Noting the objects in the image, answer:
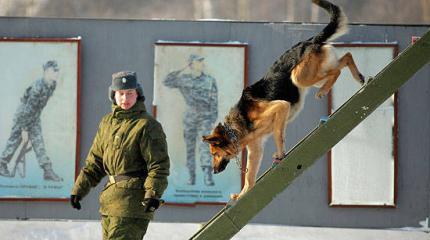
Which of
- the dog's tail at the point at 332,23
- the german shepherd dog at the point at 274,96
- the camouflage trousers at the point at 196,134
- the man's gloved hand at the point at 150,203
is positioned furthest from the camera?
the camouflage trousers at the point at 196,134

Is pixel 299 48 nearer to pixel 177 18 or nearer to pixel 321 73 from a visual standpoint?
pixel 321 73

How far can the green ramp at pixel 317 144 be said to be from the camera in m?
5.23

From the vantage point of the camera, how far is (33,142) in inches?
372

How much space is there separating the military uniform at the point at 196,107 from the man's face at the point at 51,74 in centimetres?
132

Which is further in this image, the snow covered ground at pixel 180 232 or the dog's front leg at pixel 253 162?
the snow covered ground at pixel 180 232

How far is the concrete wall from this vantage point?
9438mm

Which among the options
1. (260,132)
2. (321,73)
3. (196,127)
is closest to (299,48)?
(321,73)

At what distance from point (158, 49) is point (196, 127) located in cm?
105

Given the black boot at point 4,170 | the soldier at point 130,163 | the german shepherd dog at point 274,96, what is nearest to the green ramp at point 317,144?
the german shepherd dog at point 274,96

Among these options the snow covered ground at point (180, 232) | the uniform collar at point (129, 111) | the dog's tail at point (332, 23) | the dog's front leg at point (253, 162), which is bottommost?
the snow covered ground at point (180, 232)

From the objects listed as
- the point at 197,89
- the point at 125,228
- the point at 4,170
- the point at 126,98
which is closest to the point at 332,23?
the point at 126,98

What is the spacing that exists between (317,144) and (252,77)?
4.21 m

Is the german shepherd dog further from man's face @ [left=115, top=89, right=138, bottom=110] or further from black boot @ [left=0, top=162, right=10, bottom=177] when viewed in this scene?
black boot @ [left=0, top=162, right=10, bottom=177]

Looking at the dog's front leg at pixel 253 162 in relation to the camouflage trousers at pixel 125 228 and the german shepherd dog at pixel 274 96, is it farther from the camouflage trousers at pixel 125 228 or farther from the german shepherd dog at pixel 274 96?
the camouflage trousers at pixel 125 228
